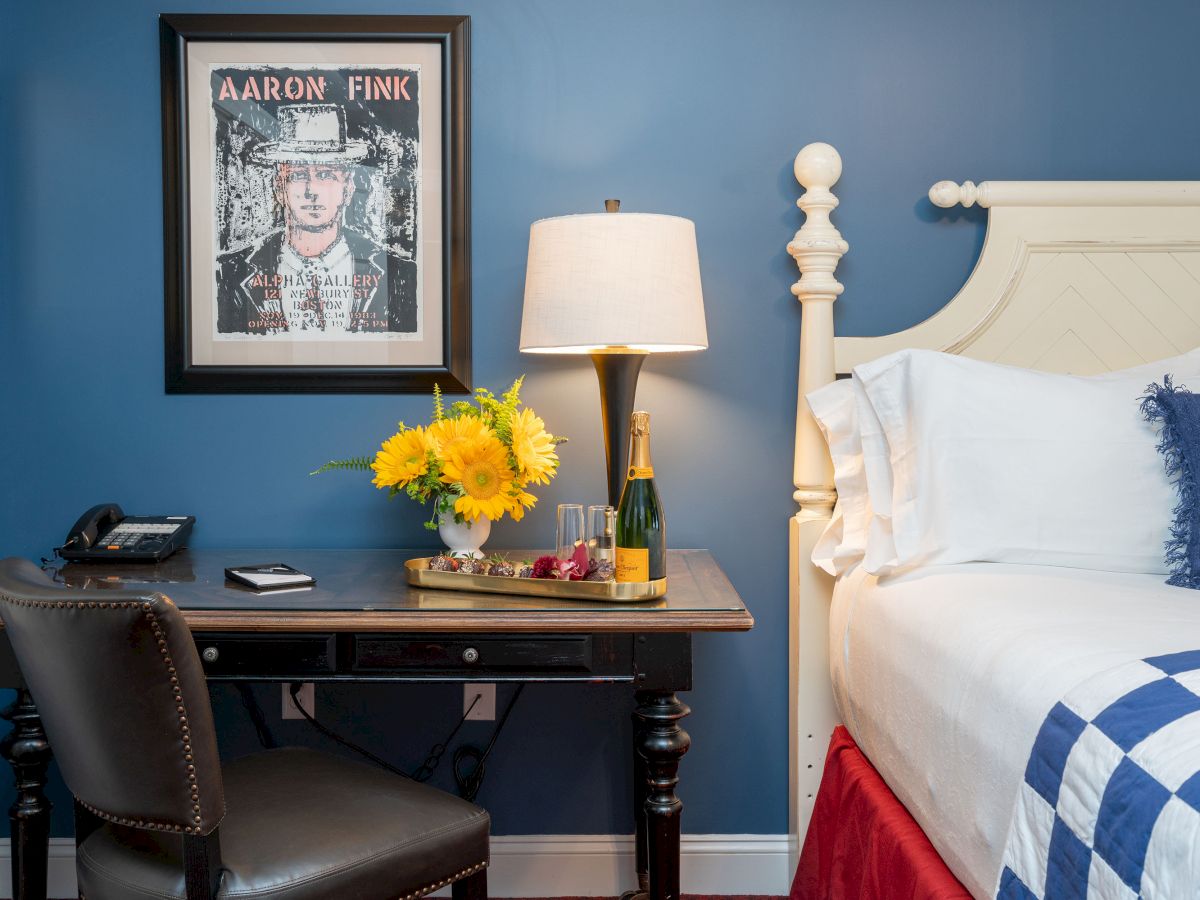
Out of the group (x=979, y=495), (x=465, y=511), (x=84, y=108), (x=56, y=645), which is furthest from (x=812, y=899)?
(x=84, y=108)

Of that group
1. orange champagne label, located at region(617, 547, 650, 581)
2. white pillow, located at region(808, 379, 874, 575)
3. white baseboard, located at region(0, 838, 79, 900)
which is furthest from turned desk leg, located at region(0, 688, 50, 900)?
white pillow, located at region(808, 379, 874, 575)

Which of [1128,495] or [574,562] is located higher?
[1128,495]

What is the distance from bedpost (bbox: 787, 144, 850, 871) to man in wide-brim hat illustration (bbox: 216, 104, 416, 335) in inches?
32.5

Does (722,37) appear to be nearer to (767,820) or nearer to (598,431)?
(598,431)

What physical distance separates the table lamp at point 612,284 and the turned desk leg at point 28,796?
1.02m

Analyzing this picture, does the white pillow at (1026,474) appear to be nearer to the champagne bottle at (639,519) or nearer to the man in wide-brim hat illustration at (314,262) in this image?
the champagne bottle at (639,519)

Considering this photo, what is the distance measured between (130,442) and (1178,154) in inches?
90.5

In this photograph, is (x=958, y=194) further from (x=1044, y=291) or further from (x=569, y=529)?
(x=569, y=529)

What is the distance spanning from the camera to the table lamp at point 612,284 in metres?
1.82

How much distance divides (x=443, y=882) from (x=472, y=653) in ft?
1.12

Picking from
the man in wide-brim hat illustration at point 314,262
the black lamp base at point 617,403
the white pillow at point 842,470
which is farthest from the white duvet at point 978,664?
the man in wide-brim hat illustration at point 314,262

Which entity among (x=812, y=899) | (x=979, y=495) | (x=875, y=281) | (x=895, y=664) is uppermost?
(x=875, y=281)

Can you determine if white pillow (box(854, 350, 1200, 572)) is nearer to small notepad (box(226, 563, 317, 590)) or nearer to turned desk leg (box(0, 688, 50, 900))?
small notepad (box(226, 563, 317, 590))

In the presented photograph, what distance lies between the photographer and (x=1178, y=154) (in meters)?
2.18
